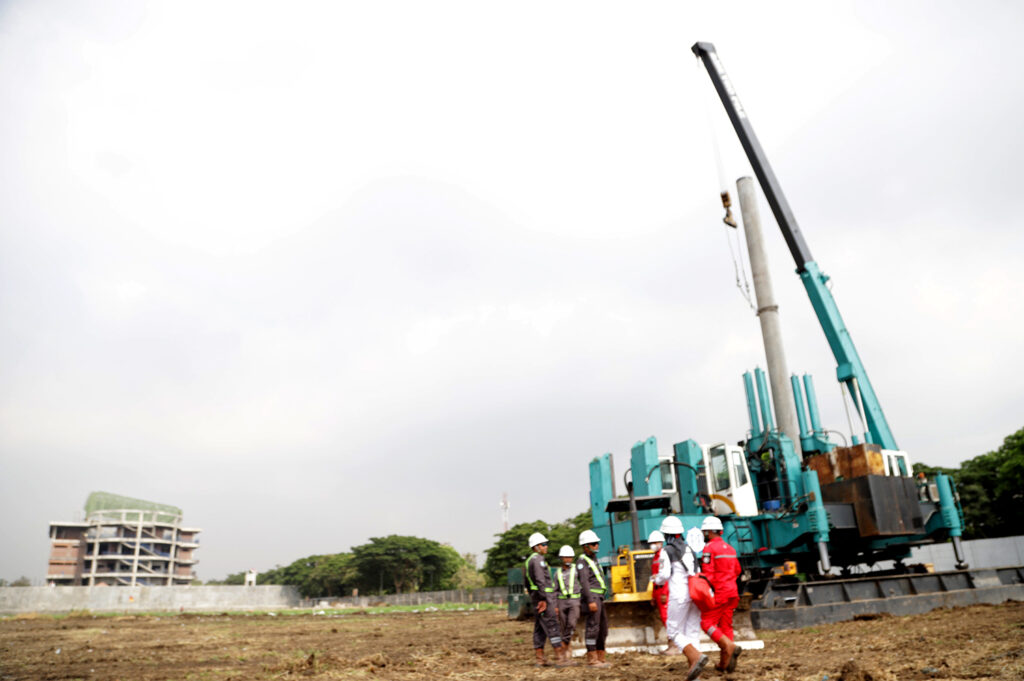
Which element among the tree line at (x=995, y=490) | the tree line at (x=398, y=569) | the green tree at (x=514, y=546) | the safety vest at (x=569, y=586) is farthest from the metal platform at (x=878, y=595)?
the tree line at (x=398, y=569)

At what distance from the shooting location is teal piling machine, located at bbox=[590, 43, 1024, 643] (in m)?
15.7

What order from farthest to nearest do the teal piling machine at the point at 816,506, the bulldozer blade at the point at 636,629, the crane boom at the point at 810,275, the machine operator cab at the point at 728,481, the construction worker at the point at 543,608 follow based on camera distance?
the crane boom at the point at 810,275
the machine operator cab at the point at 728,481
the teal piling machine at the point at 816,506
the bulldozer blade at the point at 636,629
the construction worker at the point at 543,608

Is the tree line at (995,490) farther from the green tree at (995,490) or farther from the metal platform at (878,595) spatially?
the metal platform at (878,595)

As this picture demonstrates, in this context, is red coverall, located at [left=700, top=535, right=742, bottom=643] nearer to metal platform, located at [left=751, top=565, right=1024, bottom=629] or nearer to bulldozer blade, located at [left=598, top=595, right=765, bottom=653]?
bulldozer blade, located at [left=598, top=595, right=765, bottom=653]

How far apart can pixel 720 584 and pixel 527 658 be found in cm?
446

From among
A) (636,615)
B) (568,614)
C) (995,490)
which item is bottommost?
(636,615)

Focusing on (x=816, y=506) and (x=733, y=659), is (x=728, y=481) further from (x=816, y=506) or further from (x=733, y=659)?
(x=733, y=659)

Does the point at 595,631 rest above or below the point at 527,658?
above

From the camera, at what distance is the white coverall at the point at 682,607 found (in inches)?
304

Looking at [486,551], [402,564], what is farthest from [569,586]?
[402,564]

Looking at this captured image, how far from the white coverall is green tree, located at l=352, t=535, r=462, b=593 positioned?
64.7 meters

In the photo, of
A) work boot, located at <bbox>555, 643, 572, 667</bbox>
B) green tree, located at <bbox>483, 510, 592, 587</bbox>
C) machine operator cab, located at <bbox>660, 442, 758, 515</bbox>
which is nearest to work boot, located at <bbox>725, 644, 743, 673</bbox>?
work boot, located at <bbox>555, 643, 572, 667</bbox>

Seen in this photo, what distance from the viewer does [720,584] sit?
775 cm

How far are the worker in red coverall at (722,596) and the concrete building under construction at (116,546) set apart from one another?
4093 inches
